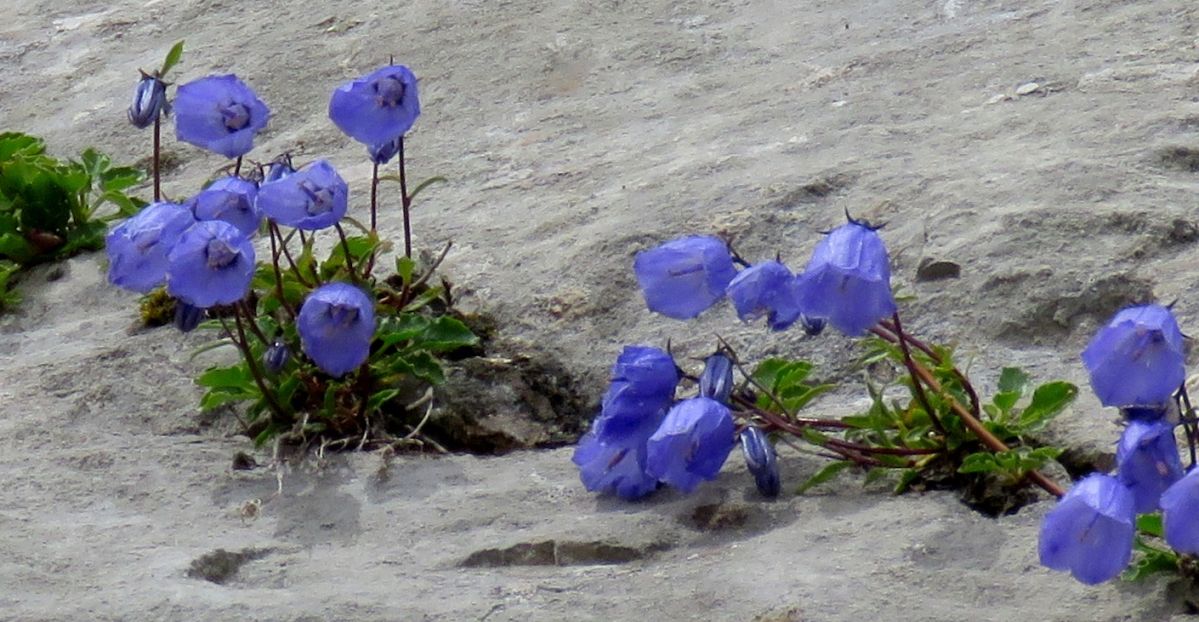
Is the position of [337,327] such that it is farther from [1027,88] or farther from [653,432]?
[1027,88]

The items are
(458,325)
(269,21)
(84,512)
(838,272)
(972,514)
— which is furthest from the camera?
(269,21)

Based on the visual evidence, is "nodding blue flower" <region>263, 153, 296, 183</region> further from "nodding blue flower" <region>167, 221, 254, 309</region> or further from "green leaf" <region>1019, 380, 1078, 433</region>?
"green leaf" <region>1019, 380, 1078, 433</region>

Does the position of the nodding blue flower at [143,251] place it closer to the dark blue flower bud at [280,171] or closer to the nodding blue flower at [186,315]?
the nodding blue flower at [186,315]

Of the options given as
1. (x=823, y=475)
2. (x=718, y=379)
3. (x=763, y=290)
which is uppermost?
(x=763, y=290)

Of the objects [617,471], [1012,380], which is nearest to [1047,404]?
[1012,380]

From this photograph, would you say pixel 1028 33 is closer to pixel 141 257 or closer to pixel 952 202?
pixel 952 202

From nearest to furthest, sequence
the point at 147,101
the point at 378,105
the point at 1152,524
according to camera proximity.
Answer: the point at 1152,524 → the point at 378,105 → the point at 147,101

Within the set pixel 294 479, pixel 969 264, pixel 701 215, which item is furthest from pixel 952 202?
pixel 294 479
